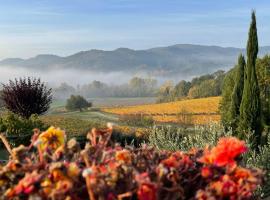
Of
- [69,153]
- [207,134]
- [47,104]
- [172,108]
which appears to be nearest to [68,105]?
[172,108]

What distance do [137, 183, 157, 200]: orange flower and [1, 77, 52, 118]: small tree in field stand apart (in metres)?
16.6

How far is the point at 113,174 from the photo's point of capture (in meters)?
1.70

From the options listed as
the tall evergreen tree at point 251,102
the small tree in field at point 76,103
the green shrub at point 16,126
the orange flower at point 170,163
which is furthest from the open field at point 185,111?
the orange flower at point 170,163

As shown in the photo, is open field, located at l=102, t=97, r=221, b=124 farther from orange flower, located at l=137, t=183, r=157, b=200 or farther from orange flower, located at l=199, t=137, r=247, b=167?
orange flower, located at l=137, t=183, r=157, b=200

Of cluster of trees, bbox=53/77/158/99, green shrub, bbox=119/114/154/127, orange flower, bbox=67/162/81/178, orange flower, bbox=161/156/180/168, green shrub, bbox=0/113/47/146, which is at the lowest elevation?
cluster of trees, bbox=53/77/158/99

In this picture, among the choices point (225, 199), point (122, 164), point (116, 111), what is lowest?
point (116, 111)

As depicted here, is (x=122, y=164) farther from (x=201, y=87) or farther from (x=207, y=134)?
(x=201, y=87)

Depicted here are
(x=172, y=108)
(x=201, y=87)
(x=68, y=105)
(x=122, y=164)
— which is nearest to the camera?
(x=122, y=164)

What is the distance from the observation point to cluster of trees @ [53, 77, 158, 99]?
401 ft

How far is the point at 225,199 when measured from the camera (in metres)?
1.78

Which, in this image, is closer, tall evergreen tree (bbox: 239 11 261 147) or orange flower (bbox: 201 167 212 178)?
orange flower (bbox: 201 167 212 178)

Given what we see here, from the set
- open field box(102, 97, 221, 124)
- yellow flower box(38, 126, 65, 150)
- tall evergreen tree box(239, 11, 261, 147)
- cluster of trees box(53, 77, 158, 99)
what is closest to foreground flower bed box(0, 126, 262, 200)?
yellow flower box(38, 126, 65, 150)

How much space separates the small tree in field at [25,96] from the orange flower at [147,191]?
16.6m

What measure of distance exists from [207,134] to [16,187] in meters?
8.05
